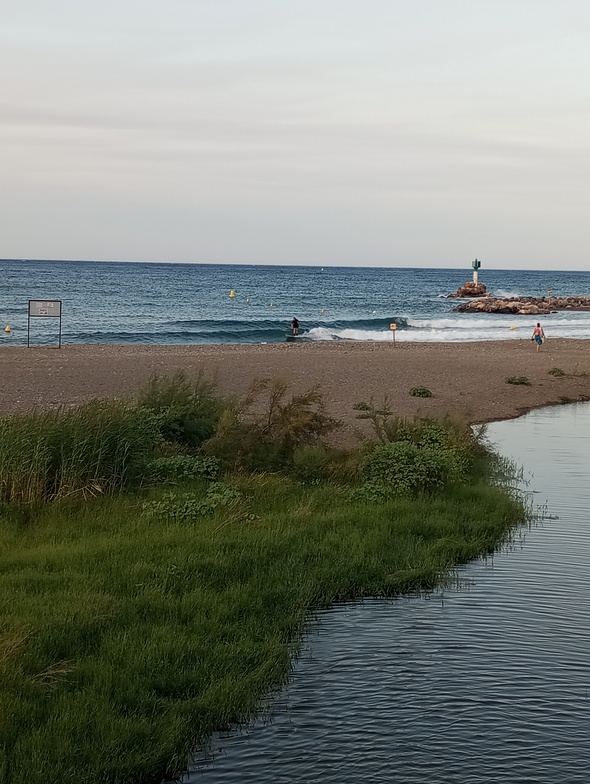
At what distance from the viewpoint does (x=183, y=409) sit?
44.6 ft

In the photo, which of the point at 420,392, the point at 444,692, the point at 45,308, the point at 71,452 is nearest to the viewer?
the point at 444,692

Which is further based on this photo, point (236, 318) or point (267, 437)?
point (236, 318)

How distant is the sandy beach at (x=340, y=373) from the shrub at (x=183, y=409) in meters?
2.19

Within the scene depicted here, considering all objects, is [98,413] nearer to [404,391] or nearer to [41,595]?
[41,595]

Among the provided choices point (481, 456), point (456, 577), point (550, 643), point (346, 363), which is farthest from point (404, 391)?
point (550, 643)

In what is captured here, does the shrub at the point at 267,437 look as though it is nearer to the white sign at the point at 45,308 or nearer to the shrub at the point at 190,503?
the shrub at the point at 190,503

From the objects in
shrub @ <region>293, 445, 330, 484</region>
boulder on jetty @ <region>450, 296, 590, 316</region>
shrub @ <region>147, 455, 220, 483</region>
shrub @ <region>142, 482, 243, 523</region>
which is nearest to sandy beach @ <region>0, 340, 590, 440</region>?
Answer: shrub @ <region>293, 445, 330, 484</region>

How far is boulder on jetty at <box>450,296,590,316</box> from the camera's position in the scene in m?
75.2

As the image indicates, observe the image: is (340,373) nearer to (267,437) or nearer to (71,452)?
(267,437)

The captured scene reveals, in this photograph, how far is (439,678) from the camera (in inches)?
285

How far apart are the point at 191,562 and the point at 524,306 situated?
70.6 m

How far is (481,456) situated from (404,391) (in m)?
9.32

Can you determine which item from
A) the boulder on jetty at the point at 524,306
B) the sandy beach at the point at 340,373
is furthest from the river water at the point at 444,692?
the boulder on jetty at the point at 524,306

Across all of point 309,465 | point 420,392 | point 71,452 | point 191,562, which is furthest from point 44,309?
point 191,562
